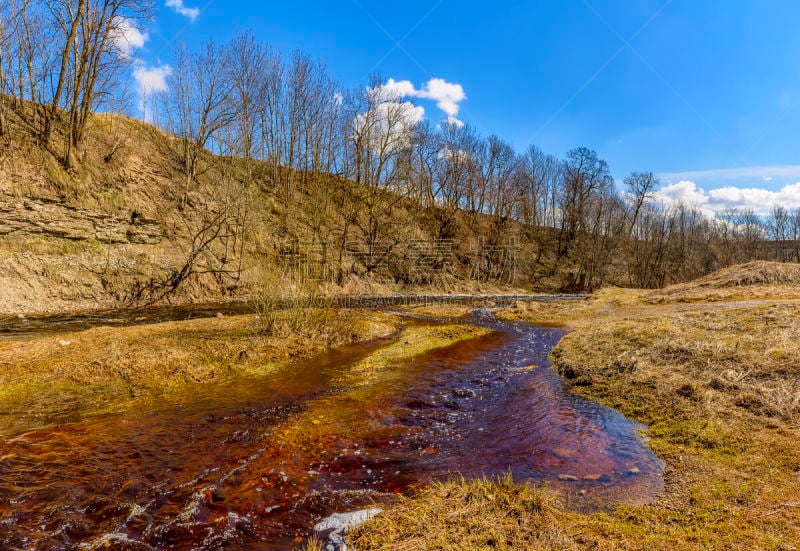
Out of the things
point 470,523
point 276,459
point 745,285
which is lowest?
point 276,459

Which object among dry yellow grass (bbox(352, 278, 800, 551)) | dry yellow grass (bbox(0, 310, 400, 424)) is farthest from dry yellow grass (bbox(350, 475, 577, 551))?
dry yellow grass (bbox(0, 310, 400, 424))

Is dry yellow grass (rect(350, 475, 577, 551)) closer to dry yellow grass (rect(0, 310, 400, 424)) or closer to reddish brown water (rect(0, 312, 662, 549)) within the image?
reddish brown water (rect(0, 312, 662, 549))

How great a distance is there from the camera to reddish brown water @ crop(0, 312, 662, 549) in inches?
155

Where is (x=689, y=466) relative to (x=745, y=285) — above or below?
below

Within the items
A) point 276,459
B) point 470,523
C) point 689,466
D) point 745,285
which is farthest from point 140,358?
point 745,285

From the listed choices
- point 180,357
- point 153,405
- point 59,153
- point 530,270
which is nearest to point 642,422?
point 153,405

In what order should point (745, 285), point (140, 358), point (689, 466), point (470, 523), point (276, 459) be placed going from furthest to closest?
point (745, 285)
point (140, 358)
point (276, 459)
point (689, 466)
point (470, 523)

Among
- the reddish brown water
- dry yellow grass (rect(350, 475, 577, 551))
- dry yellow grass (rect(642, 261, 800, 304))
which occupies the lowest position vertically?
the reddish brown water

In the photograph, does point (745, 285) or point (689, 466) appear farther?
point (745, 285)

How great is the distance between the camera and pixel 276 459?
530 cm

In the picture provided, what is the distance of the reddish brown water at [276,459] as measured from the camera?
12.9 ft

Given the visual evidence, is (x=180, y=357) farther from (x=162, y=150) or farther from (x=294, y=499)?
(x=162, y=150)

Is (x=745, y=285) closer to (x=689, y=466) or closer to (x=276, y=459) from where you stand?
(x=689, y=466)

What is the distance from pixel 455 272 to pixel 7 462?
1615 inches
